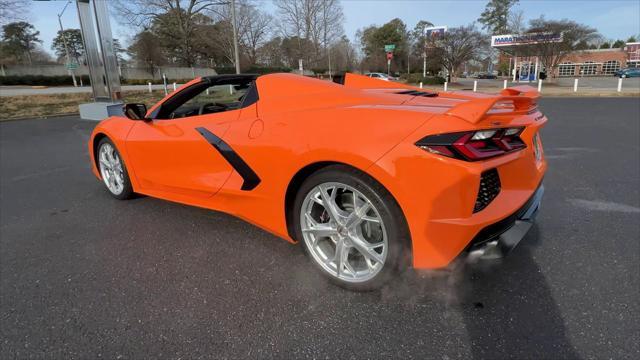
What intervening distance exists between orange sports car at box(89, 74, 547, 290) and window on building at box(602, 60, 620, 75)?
82667 millimetres

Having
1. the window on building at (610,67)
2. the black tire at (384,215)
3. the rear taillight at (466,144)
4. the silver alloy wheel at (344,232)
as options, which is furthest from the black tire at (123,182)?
the window on building at (610,67)

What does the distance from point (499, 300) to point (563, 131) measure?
736 centimetres

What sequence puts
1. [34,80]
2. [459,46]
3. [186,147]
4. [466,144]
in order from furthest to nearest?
1. [459,46]
2. [34,80]
3. [186,147]
4. [466,144]

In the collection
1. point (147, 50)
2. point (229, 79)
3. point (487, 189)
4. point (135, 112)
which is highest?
point (147, 50)

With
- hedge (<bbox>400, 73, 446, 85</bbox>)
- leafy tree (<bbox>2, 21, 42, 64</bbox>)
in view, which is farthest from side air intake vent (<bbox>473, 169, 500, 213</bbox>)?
leafy tree (<bbox>2, 21, 42, 64</bbox>)

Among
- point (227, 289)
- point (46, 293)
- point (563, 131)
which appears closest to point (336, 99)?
point (227, 289)

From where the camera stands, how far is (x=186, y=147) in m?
2.83

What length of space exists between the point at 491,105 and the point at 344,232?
3.35 feet

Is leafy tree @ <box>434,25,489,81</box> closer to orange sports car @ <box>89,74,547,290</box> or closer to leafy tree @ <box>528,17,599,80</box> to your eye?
leafy tree @ <box>528,17,599,80</box>

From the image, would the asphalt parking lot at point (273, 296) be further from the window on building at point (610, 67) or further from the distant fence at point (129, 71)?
the window on building at point (610, 67)

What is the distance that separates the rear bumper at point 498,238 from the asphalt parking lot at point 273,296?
0.34m


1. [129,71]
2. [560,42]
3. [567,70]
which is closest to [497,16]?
[567,70]

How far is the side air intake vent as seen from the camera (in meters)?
1.75

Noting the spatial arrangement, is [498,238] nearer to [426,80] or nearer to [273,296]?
[273,296]
